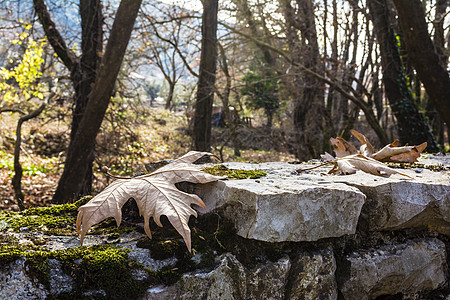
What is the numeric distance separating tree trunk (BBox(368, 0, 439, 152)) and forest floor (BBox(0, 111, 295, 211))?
2.25m

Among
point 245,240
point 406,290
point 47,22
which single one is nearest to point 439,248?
point 406,290

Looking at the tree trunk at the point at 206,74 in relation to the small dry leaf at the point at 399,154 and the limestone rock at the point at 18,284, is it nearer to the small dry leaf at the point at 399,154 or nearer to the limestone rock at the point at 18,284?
the small dry leaf at the point at 399,154

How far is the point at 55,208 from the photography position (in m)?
1.34

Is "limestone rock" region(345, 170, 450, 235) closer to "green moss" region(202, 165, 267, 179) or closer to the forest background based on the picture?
"green moss" region(202, 165, 267, 179)

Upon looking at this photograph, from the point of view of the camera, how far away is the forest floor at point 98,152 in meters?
6.22

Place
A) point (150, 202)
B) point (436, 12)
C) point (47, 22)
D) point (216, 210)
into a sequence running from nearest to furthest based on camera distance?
point (150, 202) → point (216, 210) → point (47, 22) → point (436, 12)

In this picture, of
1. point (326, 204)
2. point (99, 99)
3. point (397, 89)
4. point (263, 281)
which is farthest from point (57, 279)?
point (397, 89)

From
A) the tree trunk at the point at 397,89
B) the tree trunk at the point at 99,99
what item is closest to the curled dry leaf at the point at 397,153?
the tree trunk at the point at 99,99

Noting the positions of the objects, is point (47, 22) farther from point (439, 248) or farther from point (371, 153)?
point (439, 248)

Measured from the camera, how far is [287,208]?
43.4 inches

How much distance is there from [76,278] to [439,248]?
4.75 feet

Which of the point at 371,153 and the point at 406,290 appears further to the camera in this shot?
the point at 371,153

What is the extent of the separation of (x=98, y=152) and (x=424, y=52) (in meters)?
5.65

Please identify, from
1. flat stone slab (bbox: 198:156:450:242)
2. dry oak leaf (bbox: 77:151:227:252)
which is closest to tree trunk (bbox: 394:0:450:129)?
flat stone slab (bbox: 198:156:450:242)
